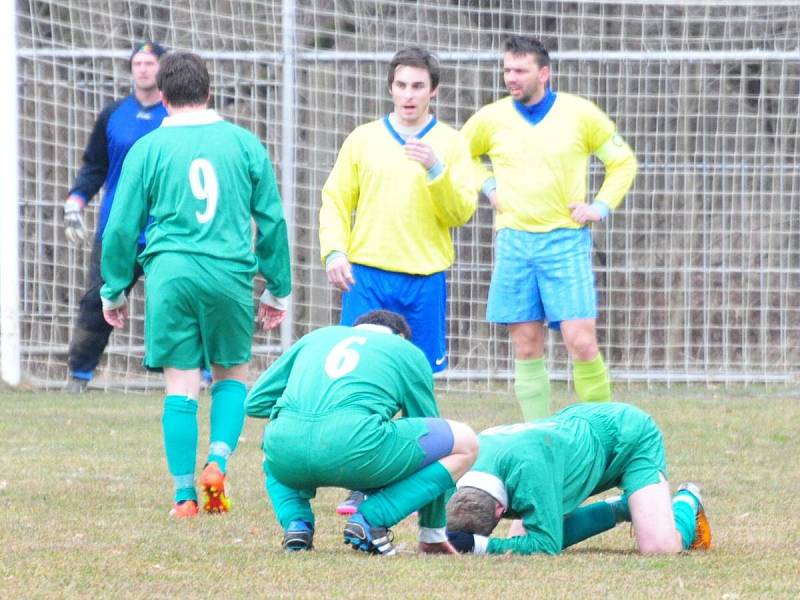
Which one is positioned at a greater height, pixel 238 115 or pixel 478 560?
pixel 238 115

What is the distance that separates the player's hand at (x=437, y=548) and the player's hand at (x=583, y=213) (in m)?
2.87

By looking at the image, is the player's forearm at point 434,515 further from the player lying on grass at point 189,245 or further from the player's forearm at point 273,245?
the player's forearm at point 273,245

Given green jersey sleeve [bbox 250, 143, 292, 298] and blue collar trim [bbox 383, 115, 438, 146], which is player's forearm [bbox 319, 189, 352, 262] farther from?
blue collar trim [bbox 383, 115, 438, 146]

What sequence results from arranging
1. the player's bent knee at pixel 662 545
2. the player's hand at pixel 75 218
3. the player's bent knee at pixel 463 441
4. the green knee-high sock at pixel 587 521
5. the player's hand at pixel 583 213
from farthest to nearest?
1. the player's hand at pixel 75 218
2. the player's hand at pixel 583 213
3. the green knee-high sock at pixel 587 521
4. the player's bent knee at pixel 662 545
5. the player's bent knee at pixel 463 441

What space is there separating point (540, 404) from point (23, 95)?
5.10 metres

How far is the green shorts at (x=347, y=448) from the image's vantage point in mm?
5125

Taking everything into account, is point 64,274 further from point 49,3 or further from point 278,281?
point 278,281

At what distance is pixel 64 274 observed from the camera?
11867 millimetres

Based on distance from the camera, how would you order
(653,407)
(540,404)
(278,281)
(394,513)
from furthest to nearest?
(653,407), (540,404), (278,281), (394,513)

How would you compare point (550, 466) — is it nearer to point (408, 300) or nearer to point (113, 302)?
point (408, 300)

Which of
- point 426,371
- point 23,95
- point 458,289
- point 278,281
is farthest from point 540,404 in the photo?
point 23,95

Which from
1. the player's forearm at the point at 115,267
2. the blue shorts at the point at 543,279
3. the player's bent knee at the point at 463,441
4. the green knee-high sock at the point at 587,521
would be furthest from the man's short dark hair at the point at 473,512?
the blue shorts at the point at 543,279

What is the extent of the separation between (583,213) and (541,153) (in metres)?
0.35

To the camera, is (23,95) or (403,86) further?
(23,95)
